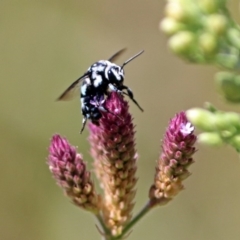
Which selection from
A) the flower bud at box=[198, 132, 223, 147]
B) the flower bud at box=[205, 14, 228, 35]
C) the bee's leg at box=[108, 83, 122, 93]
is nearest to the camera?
the flower bud at box=[205, 14, 228, 35]

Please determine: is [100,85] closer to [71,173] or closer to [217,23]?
[71,173]

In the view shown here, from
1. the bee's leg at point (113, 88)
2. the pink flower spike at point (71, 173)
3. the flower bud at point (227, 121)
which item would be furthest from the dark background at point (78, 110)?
the flower bud at point (227, 121)

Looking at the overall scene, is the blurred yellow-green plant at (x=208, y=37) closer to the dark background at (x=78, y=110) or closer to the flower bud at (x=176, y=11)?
the flower bud at (x=176, y=11)

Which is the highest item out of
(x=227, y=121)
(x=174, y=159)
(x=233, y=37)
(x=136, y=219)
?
(x=233, y=37)

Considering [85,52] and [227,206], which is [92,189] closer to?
[227,206]

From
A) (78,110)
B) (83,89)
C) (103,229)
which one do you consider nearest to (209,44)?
(103,229)

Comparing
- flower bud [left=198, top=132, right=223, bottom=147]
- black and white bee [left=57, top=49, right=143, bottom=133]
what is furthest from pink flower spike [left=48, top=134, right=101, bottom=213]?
flower bud [left=198, top=132, right=223, bottom=147]

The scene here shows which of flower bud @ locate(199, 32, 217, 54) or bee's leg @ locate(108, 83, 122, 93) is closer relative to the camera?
flower bud @ locate(199, 32, 217, 54)

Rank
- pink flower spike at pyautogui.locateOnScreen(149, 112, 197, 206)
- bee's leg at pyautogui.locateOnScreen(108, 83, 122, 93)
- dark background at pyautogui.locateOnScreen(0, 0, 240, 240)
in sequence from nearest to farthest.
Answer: pink flower spike at pyautogui.locateOnScreen(149, 112, 197, 206) < bee's leg at pyautogui.locateOnScreen(108, 83, 122, 93) < dark background at pyautogui.locateOnScreen(0, 0, 240, 240)

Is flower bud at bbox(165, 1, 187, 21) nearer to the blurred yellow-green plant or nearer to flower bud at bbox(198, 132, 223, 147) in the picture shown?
the blurred yellow-green plant
